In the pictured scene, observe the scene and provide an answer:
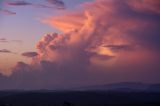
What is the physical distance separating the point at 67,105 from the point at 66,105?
0.58m

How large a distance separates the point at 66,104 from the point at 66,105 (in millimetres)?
267

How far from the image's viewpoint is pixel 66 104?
174ft

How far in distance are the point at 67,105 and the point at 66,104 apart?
0.83 metres

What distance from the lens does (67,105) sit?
171 feet

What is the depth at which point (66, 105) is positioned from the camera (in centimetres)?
5275
